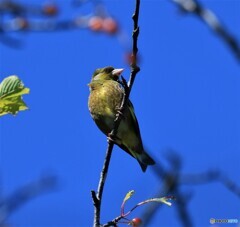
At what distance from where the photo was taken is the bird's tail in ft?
17.3

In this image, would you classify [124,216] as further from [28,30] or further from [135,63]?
[28,30]

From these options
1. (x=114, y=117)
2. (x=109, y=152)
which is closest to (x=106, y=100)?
(x=114, y=117)

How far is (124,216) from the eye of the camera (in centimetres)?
303

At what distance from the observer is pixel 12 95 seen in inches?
117

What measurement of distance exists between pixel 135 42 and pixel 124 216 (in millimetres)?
901

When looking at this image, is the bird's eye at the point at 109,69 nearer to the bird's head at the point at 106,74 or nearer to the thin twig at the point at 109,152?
the bird's head at the point at 106,74

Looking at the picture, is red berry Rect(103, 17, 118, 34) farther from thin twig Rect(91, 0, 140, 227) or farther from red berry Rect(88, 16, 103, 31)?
thin twig Rect(91, 0, 140, 227)

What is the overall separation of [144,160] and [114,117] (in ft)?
1.60

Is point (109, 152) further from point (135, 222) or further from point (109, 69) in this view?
point (109, 69)

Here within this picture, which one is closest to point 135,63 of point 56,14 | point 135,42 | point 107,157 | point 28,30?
point 135,42

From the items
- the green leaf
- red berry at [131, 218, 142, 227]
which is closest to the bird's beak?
the green leaf

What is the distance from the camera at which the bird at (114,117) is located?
5.39 meters

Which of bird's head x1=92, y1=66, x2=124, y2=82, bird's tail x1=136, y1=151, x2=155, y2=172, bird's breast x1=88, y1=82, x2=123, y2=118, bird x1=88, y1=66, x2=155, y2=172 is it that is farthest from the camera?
bird's head x1=92, y1=66, x2=124, y2=82

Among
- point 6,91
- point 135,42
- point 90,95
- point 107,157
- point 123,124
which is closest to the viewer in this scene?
point 135,42
